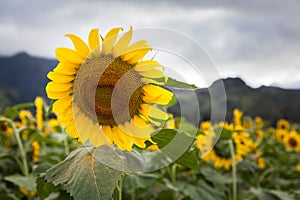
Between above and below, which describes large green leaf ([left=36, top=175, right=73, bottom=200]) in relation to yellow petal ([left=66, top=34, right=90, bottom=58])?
below

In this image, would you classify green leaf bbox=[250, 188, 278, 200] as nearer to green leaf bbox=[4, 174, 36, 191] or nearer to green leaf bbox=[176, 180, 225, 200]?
green leaf bbox=[176, 180, 225, 200]

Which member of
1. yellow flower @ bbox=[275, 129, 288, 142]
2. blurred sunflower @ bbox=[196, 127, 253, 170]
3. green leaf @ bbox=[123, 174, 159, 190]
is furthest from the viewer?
yellow flower @ bbox=[275, 129, 288, 142]

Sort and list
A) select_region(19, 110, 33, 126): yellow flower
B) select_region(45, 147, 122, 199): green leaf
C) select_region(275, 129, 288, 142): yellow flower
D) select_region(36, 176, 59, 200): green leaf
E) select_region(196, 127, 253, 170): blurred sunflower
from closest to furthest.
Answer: select_region(45, 147, 122, 199): green leaf < select_region(36, 176, 59, 200): green leaf < select_region(196, 127, 253, 170): blurred sunflower < select_region(19, 110, 33, 126): yellow flower < select_region(275, 129, 288, 142): yellow flower

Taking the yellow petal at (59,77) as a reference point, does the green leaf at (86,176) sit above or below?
below

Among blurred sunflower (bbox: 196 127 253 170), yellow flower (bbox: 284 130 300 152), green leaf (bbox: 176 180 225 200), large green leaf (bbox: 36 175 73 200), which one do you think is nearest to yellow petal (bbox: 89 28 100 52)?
large green leaf (bbox: 36 175 73 200)

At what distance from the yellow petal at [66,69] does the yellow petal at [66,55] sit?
0.04 feet

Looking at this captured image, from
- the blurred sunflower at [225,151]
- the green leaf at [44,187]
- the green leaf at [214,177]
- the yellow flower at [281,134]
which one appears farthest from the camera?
the yellow flower at [281,134]

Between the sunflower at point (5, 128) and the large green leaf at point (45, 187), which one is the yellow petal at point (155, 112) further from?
the sunflower at point (5, 128)

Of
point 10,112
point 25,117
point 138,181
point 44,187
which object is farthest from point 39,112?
point 44,187

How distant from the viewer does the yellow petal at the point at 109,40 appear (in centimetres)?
87

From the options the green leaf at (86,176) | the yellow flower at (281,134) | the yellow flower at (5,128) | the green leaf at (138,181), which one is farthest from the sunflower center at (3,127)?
the yellow flower at (281,134)

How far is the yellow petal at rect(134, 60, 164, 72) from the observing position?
2.90ft

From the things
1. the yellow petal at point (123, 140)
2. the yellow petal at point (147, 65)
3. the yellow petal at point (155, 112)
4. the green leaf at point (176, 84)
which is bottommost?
the yellow petal at point (123, 140)

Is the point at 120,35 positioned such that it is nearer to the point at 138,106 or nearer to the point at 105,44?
the point at 105,44
